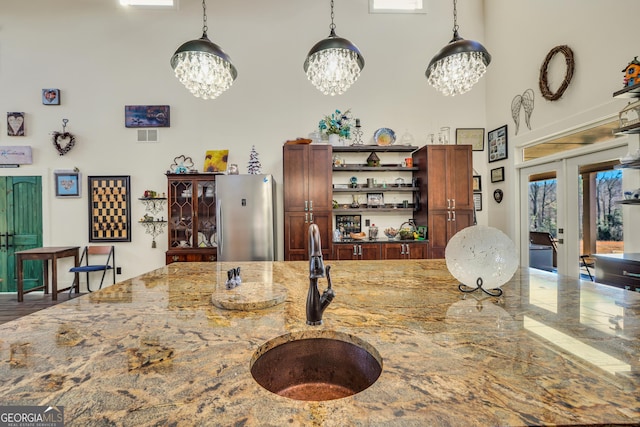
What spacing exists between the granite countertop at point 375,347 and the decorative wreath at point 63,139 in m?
4.30

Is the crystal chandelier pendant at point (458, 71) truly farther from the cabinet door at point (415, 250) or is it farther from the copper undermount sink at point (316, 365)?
the cabinet door at point (415, 250)

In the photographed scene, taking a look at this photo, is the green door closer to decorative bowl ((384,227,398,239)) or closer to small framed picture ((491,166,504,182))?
decorative bowl ((384,227,398,239))

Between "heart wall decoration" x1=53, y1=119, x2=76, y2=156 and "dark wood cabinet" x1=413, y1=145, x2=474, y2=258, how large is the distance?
5.31 meters

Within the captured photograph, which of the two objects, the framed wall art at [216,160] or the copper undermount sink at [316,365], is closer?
the copper undermount sink at [316,365]

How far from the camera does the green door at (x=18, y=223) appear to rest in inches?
167

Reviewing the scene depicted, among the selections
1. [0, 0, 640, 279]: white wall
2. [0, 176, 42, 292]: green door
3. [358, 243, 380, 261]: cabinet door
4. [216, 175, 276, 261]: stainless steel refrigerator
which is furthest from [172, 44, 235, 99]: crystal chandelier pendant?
[0, 176, 42, 292]: green door

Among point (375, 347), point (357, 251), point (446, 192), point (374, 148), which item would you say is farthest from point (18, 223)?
point (446, 192)

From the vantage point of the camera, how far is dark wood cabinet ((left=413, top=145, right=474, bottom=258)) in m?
3.95

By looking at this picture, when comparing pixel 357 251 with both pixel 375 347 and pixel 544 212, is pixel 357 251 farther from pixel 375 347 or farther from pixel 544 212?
pixel 375 347

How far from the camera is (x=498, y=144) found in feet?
14.0

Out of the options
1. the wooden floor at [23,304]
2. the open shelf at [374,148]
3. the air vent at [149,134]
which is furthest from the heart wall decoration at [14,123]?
the open shelf at [374,148]

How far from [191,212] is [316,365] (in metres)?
3.70

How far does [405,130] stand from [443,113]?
688mm

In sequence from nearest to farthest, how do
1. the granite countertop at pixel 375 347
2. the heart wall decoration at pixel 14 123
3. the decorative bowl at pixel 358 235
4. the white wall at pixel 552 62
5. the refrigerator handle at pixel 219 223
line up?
the granite countertop at pixel 375 347
the white wall at pixel 552 62
the refrigerator handle at pixel 219 223
the decorative bowl at pixel 358 235
the heart wall decoration at pixel 14 123
